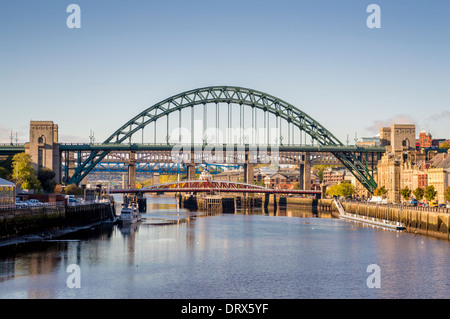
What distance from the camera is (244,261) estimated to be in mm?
→ 49656

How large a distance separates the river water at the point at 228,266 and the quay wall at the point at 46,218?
234 centimetres

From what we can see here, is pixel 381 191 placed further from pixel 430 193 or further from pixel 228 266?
pixel 228 266

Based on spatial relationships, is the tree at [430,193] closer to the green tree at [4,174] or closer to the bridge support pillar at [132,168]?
the green tree at [4,174]

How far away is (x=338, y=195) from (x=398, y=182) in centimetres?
2758

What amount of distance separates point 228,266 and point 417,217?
32.7 m

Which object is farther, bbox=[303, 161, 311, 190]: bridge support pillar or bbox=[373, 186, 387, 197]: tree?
bbox=[303, 161, 311, 190]: bridge support pillar

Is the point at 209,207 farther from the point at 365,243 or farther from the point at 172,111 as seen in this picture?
the point at 365,243

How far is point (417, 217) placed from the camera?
72000 mm

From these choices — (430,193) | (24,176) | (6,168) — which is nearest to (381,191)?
(430,193)

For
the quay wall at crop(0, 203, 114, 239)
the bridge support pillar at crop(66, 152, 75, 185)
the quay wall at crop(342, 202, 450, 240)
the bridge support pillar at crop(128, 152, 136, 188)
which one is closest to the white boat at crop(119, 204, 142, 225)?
the quay wall at crop(0, 203, 114, 239)

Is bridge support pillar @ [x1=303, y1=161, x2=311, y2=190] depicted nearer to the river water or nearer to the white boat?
the white boat

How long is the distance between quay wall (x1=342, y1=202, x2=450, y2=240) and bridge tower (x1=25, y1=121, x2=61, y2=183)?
175ft

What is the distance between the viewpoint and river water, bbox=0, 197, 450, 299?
124ft

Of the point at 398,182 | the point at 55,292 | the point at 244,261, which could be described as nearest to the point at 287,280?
the point at 244,261
